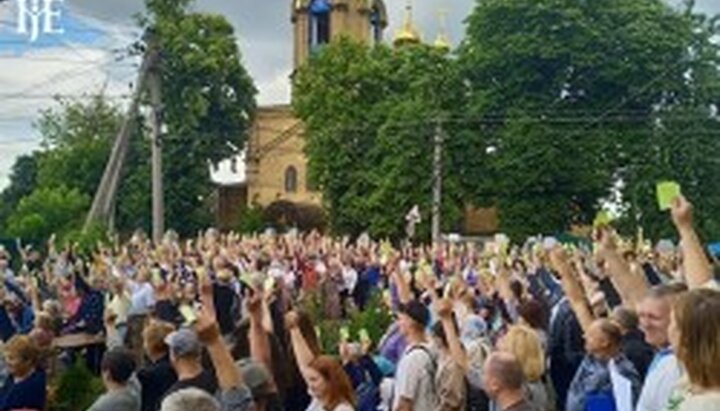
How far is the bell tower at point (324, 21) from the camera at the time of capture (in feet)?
224

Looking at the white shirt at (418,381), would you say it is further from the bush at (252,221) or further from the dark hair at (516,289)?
the bush at (252,221)

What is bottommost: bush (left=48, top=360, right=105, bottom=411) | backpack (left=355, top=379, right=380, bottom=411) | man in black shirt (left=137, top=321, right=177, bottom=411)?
bush (left=48, top=360, right=105, bottom=411)

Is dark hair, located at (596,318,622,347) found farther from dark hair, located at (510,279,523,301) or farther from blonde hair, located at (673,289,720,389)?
dark hair, located at (510,279,523,301)

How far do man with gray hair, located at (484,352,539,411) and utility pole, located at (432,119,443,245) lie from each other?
117 ft

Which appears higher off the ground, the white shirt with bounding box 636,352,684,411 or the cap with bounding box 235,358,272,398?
the white shirt with bounding box 636,352,684,411

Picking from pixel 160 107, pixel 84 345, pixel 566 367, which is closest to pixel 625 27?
pixel 160 107

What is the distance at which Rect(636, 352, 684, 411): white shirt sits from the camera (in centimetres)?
523

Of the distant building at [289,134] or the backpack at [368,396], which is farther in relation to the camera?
the distant building at [289,134]

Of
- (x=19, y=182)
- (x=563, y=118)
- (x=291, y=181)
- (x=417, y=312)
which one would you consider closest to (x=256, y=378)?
(x=417, y=312)

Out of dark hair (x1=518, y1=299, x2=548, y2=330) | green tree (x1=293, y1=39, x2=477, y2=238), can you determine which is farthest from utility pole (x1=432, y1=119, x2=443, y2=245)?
dark hair (x1=518, y1=299, x2=548, y2=330)

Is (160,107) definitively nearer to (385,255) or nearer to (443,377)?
(385,255)

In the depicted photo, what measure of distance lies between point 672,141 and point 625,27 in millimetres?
4509

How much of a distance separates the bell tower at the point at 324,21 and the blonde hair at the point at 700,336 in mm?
64047

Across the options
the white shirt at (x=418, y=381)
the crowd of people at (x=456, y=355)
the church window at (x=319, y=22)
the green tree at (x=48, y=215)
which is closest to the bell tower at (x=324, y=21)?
the church window at (x=319, y=22)
